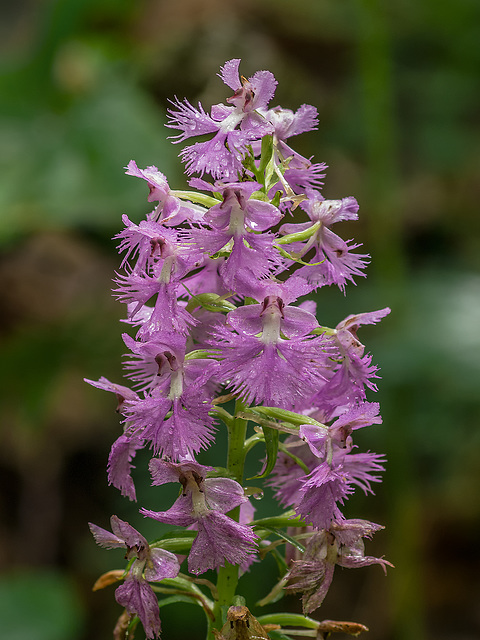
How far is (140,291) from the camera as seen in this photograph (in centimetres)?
144

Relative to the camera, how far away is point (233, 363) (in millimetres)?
1370

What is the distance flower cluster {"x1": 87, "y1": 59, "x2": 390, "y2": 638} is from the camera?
1363mm

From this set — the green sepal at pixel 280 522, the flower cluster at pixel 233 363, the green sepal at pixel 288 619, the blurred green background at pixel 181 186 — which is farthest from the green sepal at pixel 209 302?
the blurred green background at pixel 181 186

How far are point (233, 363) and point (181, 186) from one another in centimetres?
415

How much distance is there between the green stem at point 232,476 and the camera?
4.77 feet

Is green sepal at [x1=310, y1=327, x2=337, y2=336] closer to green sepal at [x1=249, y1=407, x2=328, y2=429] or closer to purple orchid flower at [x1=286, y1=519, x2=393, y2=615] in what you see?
green sepal at [x1=249, y1=407, x2=328, y2=429]

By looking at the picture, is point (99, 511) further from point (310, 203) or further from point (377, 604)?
point (310, 203)

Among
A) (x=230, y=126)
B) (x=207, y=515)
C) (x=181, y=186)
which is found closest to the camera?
(x=207, y=515)

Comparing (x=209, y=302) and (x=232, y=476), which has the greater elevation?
(x=209, y=302)

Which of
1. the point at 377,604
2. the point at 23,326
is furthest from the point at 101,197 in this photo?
the point at 377,604

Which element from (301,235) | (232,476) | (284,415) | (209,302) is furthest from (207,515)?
A: (301,235)

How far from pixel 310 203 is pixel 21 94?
183 inches

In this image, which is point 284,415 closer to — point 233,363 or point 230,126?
point 233,363

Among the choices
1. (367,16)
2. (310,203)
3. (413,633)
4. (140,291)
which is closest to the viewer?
(140,291)
